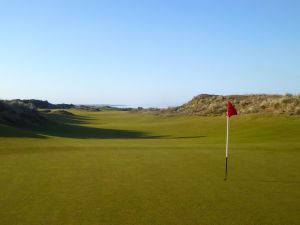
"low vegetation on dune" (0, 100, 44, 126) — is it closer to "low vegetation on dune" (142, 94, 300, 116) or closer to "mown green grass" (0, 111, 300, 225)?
"mown green grass" (0, 111, 300, 225)

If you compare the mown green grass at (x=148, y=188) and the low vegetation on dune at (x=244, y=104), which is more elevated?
the low vegetation on dune at (x=244, y=104)

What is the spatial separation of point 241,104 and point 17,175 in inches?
2347

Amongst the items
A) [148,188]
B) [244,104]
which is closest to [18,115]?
[148,188]

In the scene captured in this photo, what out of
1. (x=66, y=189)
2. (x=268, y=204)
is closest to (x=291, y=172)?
(x=268, y=204)

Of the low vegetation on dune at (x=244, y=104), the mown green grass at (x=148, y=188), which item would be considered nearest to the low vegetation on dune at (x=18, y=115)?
the mown green grass at (x=148, y=188)

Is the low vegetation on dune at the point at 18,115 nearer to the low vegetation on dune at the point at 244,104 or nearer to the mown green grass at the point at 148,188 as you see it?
the mown green grass at the point at 148,188

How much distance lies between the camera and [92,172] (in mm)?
11383

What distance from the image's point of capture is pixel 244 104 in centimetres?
6712

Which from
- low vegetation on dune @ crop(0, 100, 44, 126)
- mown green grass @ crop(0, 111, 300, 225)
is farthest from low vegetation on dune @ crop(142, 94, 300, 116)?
mown green grass @ crop(0, 111, 300, 225)

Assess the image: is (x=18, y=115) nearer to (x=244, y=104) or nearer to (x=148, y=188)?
(x=148, y=188)

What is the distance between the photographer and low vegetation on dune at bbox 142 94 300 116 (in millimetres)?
44406

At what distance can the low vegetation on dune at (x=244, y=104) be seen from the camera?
44.4m

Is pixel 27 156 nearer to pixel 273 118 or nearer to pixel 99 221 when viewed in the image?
pixel 99 221

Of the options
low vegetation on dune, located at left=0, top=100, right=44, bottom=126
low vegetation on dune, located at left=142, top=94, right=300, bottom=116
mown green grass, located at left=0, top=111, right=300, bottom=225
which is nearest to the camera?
mown green grass, located at left=0, top=111, right=300, bottom=225
